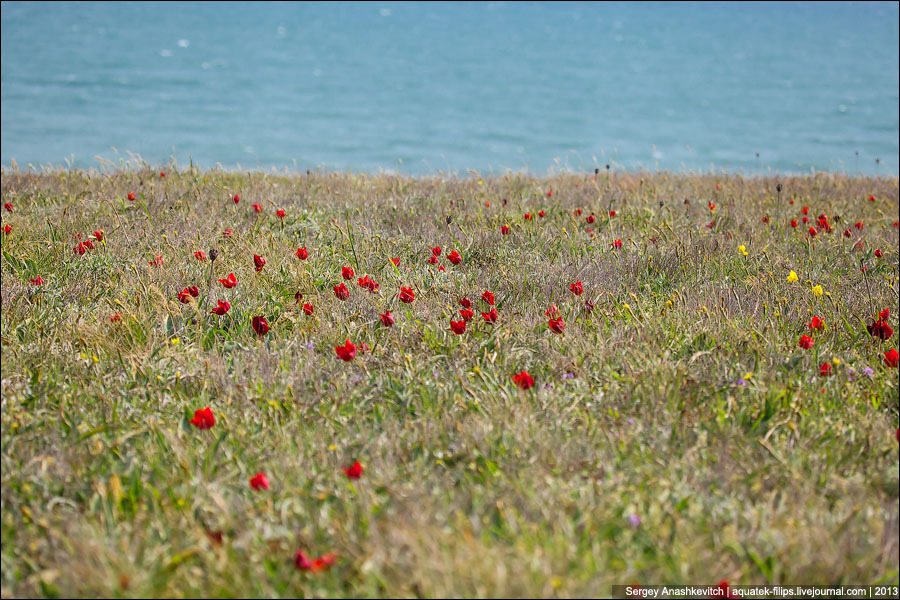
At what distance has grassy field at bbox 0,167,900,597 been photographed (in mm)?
2000

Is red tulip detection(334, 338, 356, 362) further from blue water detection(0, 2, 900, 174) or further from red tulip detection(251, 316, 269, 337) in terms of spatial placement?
blue water detection(0, 2, 900, 174)

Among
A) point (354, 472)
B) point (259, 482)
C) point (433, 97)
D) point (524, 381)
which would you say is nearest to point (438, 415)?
point (524, 381)

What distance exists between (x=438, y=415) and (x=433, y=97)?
55.4 meters

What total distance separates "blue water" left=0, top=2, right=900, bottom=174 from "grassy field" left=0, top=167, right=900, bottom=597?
361 centimetres

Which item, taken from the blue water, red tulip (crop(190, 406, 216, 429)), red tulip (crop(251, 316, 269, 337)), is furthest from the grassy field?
the blue water

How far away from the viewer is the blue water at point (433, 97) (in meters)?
34.9

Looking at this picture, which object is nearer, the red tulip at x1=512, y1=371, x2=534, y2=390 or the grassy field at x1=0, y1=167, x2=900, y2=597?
the grassy field at x1=0, y1=167, x2=900, y2=597

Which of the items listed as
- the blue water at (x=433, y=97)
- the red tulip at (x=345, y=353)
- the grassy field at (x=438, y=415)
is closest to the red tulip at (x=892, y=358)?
the grassy field at (x=438, y=415)

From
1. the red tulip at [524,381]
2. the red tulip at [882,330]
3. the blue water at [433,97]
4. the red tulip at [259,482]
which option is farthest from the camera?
the blue water at [433,97]

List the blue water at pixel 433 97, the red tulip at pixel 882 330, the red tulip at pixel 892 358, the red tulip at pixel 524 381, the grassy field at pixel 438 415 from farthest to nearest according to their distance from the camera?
the blue water at pixel 433 97 → the red tulip at pixel 882 330 → the red tulip at pixel 892 358 → the red tulip at pixel 524 381 → the grassy field at pixel 438 415

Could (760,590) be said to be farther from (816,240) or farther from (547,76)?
(547,76)

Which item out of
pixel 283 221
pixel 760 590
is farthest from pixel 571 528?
pixel 283 221

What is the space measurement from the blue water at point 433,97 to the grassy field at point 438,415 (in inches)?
142

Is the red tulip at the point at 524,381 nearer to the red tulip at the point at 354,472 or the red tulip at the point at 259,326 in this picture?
the red tulip at the point at 354,472
